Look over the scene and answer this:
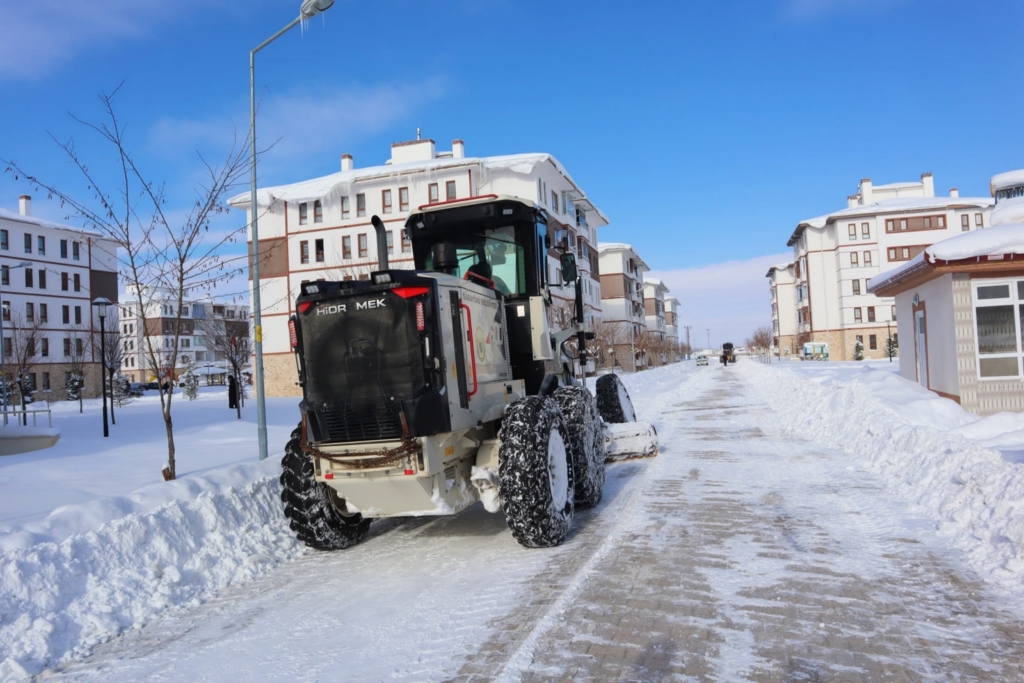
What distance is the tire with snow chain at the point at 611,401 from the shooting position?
1165cm

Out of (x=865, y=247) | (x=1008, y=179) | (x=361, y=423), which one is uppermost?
(x=865, y=247)

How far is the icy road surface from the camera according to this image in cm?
390

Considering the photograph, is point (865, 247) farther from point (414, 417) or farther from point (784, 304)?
point (414, 417)

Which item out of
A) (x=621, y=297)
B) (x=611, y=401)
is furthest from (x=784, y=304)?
(x=611, y=401)

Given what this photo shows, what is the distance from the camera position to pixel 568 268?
27.0 feet

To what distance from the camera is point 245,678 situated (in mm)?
4012

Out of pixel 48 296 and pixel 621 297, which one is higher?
pixel 48 296

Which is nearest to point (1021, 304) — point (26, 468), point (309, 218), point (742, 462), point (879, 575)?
point (742, 462)

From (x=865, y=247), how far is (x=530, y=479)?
69.5m

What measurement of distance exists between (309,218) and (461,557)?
41.6 m

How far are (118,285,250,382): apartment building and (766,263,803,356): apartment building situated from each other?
68.5 m

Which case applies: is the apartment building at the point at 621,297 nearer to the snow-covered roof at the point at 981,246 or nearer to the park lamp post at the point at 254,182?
the snow-covered roof at the point at 981,246

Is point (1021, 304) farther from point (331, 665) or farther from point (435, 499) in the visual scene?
point (331, 665)

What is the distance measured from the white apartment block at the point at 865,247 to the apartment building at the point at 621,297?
18204 millimetres
